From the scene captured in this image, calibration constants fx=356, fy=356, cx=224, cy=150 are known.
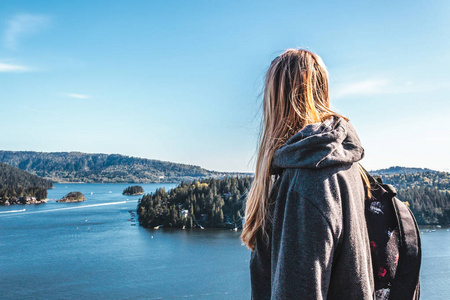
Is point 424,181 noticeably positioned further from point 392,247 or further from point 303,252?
point 303,252

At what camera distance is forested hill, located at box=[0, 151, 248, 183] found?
568 ft

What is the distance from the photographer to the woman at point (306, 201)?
0.98 metres

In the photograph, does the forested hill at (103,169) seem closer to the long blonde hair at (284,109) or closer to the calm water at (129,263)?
the calm water at (129,263)

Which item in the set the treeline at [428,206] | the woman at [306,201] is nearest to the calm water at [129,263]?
the treeline at [428,206]

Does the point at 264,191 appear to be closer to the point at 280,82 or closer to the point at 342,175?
the point at 342,175

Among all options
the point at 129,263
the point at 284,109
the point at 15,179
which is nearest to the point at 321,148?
the point at 284,109

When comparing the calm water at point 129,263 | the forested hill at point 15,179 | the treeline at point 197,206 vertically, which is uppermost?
the forested hill at point 15,179

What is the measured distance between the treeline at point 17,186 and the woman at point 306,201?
304 feet

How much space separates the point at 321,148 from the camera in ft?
3.35

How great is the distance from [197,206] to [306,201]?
57.3 metres

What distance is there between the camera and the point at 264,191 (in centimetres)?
123

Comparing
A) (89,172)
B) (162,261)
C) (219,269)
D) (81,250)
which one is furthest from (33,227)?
(89,172)

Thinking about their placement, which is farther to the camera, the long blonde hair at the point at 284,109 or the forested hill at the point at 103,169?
the forested hill at the point at 103,169

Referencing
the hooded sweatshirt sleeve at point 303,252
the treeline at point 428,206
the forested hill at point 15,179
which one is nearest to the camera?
the hooded sweatshirt sleeve at point 303,252
